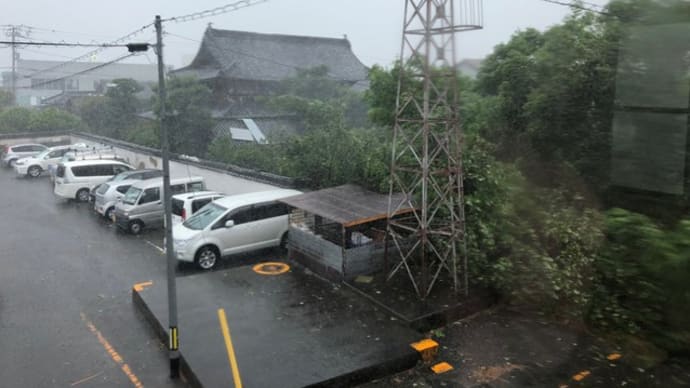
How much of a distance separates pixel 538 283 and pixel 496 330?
3.25ft

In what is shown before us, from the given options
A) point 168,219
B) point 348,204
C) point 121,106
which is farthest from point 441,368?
point 121,106

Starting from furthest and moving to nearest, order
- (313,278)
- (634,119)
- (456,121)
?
(313,278)
(456,121)
(634,119)

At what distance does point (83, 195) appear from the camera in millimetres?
17938

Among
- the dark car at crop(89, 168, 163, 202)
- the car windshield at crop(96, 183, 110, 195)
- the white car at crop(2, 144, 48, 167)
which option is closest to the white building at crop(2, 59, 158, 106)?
the white car at crop(2, 144, 48, 167)

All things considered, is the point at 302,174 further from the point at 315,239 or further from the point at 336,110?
the point at 336,110

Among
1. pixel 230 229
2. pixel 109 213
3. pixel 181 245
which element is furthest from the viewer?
pixel 109 213

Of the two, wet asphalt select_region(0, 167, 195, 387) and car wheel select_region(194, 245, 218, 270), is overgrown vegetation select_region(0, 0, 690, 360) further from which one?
wet asphalt select_region(0, 167, 195, 387)

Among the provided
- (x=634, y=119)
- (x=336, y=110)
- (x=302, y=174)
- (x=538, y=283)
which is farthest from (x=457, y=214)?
(x=336, y=110)

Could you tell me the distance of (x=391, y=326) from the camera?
7.86 metres

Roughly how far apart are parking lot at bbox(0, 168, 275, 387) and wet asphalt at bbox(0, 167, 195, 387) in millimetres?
14

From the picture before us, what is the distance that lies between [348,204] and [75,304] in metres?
5.23

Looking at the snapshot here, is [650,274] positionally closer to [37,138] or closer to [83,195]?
[83,195]

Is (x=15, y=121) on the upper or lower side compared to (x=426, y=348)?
upper

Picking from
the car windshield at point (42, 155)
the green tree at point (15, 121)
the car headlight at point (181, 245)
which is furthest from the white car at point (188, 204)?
the green tree at point (15, 121)
